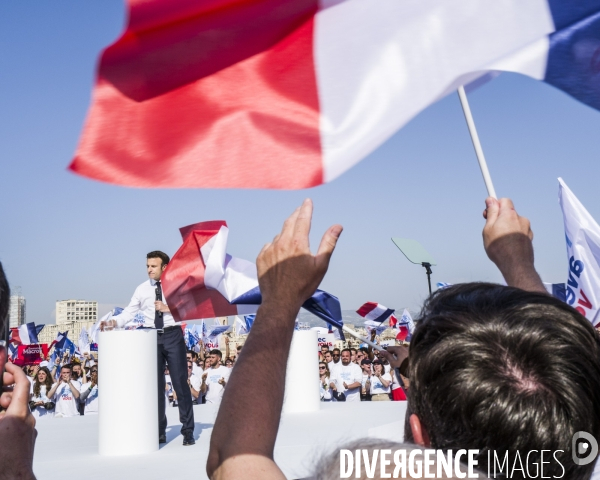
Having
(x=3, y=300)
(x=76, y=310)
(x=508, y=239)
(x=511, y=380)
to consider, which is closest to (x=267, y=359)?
(x=511, y=380)

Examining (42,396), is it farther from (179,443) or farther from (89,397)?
(179,443)

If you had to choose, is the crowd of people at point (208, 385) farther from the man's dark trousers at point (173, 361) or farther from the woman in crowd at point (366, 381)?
the man's dark trousers at point (173, 361)

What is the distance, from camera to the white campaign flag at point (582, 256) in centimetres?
543

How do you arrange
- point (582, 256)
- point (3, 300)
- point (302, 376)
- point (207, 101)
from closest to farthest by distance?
1. point (3, 300)
2. point (207, 101)
3. point (582, 256)
4. point (302, 376)

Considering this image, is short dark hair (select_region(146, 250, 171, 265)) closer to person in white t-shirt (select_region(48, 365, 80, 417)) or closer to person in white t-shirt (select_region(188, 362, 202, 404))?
person in white t-shirt (select_region(48, 365, 80, 417))

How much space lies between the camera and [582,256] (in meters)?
5.51

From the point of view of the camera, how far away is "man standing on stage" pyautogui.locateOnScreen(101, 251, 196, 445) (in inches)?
247

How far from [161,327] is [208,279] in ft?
2.50

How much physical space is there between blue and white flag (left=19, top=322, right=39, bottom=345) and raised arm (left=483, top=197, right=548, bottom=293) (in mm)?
21302

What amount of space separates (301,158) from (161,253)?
465 centimetres

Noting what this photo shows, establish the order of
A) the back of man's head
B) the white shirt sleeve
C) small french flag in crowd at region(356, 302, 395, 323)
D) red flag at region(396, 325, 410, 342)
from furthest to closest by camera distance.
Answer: red flag at region(396, 325, 410, 342)
small french flag in crowd at region(356, 302, 395, 323)
the white shirt sleeve
the back of man's head

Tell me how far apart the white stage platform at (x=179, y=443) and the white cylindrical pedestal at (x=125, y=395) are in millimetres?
156

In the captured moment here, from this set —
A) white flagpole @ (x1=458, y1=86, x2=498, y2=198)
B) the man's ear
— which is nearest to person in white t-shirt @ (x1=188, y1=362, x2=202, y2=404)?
white flagpole @ (x1=458, y1=86, x2=498, y2=198)

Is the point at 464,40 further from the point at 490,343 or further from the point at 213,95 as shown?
the point at 490,343
